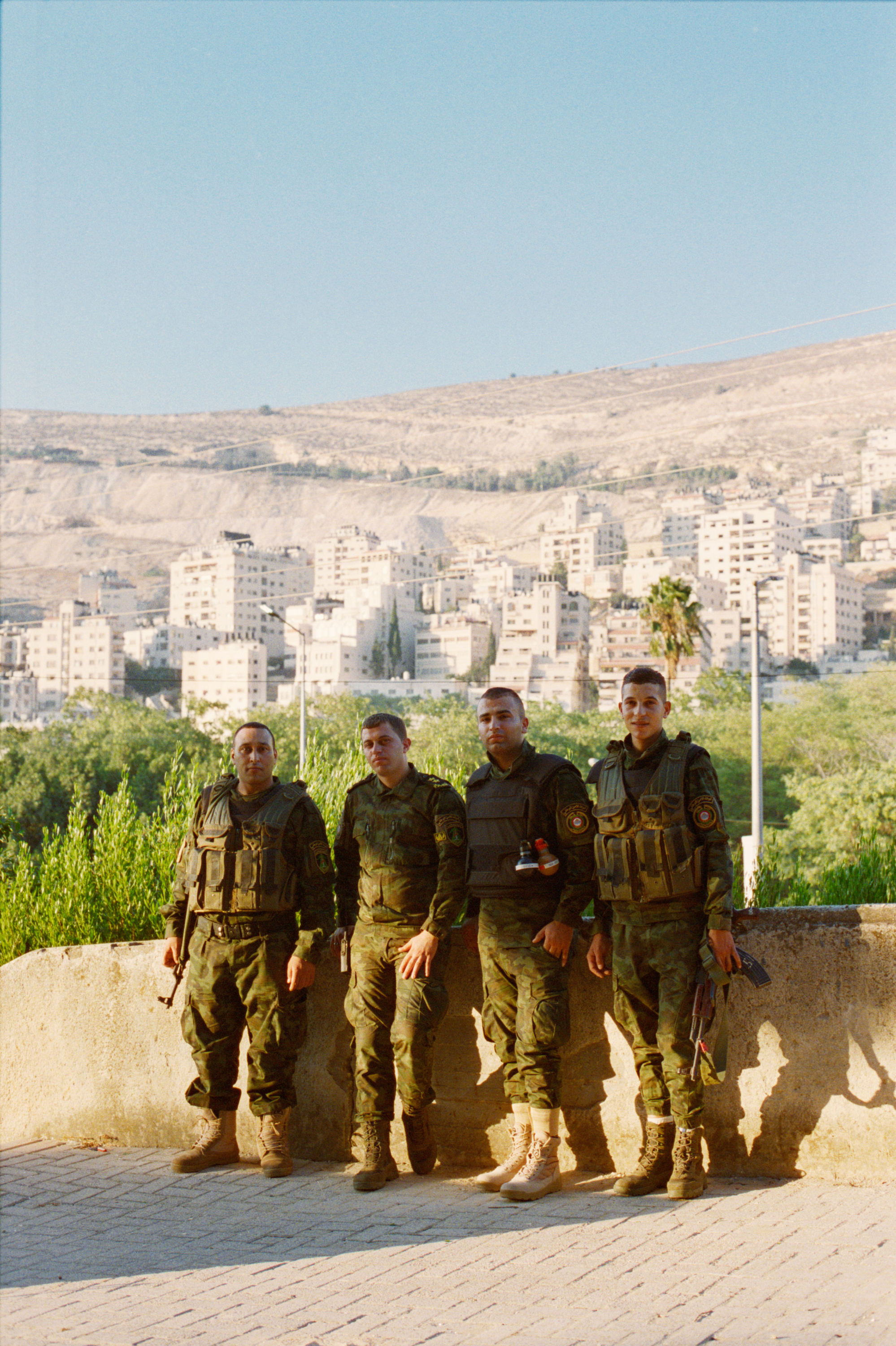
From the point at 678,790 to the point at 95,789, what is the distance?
4972cm

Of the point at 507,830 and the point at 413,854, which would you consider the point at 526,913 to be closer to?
the point at 507,830

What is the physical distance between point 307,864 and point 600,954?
1.31 m

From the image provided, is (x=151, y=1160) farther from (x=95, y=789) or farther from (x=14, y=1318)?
(x=95, y=789)

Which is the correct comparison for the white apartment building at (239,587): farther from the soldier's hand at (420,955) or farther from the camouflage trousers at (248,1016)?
the soldier's hand at (420,955)

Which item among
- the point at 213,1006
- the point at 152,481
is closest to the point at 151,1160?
the point at 213,1006

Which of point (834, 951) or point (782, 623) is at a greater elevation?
point (782, 623)

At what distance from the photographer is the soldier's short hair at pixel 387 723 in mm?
5094

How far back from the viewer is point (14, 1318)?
156 inches

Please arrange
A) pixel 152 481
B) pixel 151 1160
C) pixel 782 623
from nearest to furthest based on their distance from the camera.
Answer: pixel 151 1160 < pixel 782 623 < pixel 152 481

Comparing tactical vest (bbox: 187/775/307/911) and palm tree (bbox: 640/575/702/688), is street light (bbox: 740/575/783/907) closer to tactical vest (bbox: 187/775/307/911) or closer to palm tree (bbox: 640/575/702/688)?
tactical vest (bbox: 187/775/307/911)

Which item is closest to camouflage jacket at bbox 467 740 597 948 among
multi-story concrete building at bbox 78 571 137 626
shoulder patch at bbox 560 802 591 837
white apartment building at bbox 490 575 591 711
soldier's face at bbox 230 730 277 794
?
shoulder patch at bbox 560 802 591 837

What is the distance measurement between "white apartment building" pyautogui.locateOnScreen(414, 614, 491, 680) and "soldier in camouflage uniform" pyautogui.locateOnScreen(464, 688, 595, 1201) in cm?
5193

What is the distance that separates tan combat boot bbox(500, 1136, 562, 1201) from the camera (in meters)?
4.71

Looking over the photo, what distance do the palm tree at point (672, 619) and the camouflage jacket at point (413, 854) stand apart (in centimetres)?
4030
